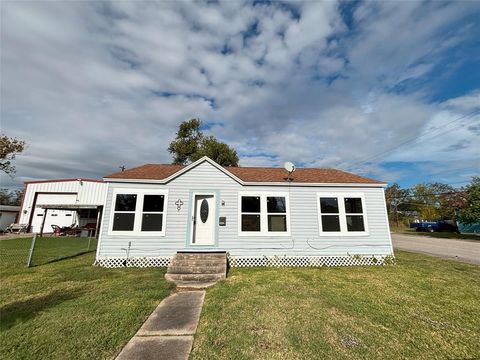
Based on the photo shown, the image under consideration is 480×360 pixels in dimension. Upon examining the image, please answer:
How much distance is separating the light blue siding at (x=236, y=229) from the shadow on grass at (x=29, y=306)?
3152mm

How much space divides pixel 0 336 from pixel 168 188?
20.5 feet

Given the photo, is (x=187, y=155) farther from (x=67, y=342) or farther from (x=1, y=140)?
(x=67, y=342)

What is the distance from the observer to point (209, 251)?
9.23 m

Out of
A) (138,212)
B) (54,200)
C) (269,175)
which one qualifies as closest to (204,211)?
(138,212)

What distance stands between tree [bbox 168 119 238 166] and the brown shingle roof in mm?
15914

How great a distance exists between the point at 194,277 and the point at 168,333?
11.1 ft

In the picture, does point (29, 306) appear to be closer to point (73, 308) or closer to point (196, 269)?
point (73, 308)

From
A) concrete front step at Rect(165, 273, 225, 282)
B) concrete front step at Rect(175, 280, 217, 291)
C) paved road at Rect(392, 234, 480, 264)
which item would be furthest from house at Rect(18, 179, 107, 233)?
paved road at Rect(392, 234, 480, 264)

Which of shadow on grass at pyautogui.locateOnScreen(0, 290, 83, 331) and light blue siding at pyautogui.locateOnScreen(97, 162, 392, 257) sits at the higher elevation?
light blue siding at pyautogui.locateOnScreen(97, 162, 392, 257)

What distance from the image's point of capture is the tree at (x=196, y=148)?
27766 millimetres

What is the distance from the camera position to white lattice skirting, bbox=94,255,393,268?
8.90 meters

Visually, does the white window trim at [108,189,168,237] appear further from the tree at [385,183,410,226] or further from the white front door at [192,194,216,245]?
the tree at [385,183,410,226]

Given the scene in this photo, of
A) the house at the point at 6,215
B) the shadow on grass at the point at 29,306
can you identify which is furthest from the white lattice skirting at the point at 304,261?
the house at the point at 6,215

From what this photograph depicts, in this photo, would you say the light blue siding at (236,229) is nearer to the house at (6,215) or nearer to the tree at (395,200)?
the house at (6,215)
